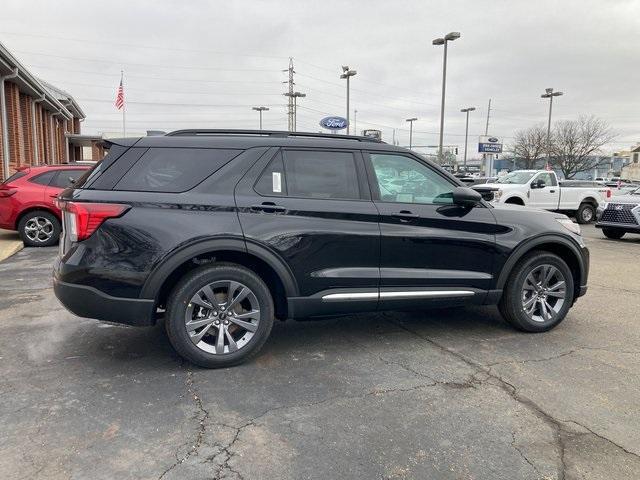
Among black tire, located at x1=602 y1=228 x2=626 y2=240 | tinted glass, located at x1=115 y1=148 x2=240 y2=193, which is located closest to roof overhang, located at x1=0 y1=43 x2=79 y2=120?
tinted glass, located at x1=115 y1=148 x2=240 y2=193

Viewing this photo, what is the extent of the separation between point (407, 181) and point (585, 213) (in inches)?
625

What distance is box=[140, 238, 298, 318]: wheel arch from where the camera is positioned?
3766 millimetres

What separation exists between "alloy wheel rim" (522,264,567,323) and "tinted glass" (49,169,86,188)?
842 centimetres

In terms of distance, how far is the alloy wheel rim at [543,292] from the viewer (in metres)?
4.97

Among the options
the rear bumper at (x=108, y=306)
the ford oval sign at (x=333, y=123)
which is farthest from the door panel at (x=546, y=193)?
the ford oval sign at (x=333, y=123)

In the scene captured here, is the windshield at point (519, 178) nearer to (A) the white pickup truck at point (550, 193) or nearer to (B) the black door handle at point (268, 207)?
(A) the white pickup truck at point (550, 193)

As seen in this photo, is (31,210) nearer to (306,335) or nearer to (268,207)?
(306,335)

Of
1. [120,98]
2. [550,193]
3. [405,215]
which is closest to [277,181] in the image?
[405,215]

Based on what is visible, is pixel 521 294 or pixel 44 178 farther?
pixel 44 178

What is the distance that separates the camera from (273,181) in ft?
13.6

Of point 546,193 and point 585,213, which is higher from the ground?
point 546,193

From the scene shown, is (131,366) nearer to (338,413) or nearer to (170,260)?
(170,260)

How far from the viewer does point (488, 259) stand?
471 cm

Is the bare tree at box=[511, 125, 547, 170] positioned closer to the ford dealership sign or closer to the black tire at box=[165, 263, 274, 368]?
the ford dealership sign
